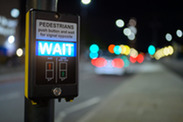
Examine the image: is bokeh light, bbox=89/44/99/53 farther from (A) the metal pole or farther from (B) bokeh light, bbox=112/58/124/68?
(A) the metal pole

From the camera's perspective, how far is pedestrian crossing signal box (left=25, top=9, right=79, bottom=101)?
6.73ft

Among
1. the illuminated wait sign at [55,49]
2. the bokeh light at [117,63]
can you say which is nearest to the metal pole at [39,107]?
the illuminated wait sign at [55,49]

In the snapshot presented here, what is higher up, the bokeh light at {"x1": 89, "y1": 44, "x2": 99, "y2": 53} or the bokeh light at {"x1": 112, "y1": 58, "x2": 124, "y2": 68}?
the bokeh light at {"x1": 89, "y1": 44, "x2": 99, "y2": 53}

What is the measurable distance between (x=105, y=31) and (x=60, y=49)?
55.8m

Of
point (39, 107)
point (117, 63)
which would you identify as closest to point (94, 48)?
point (117, 63)

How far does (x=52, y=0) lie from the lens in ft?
7.40

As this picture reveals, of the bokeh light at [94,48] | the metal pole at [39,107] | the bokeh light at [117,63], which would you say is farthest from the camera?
the bokeh light at [94,48]

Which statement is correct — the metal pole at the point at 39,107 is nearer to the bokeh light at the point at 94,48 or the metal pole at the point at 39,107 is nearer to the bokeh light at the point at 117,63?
the bokeh light at the point at 117,63

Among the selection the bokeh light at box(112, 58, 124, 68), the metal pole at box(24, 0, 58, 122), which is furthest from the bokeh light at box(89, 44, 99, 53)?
the metal pole at box(24, 0, 58, 122)

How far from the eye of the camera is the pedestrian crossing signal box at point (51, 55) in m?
2.05

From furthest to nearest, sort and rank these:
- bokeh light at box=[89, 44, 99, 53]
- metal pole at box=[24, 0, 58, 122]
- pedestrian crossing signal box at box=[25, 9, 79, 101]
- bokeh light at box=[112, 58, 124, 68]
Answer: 1. bokeh light at box=[89, 44, 99, 53]
2. bokeh light at box=[112, 58, 124, 68]
3. metal pole at box=[24, 0, 58, 122]
4. pedestrian crossing signal box at box=[25, 9, 79, 101]

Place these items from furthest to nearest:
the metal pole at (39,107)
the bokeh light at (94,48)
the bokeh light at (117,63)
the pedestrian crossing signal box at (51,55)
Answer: the bokeh light at (94,48)
the bokeh light at (117,63)
the metal pole at (39,107)
the pedestrian crossing signal box at (51,55)

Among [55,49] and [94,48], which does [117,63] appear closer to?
[55,49]

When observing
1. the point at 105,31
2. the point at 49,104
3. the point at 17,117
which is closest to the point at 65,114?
the point at 17,117
